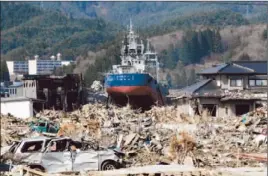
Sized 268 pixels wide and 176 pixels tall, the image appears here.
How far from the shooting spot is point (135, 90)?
874cm

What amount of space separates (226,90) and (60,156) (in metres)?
5.11

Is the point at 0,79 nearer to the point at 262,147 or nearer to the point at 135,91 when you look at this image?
the point at 135,91

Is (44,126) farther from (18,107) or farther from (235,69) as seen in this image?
(235,69)

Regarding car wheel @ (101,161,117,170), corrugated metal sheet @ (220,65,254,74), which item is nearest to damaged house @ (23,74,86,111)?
Answer: car wheel @ (101,161,117,170)

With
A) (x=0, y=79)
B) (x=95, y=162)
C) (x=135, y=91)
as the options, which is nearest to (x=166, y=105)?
(x=135, y=91)

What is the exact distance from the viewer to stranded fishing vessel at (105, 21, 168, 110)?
7883 mm

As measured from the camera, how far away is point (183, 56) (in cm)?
839

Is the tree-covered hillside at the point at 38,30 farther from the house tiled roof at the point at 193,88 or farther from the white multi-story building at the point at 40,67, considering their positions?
the house tiled roof at the point at 193,88

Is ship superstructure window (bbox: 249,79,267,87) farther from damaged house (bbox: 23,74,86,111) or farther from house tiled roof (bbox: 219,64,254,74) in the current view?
damaged house (bbox: 23,74,86,111)

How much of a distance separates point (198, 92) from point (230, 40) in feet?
3.02

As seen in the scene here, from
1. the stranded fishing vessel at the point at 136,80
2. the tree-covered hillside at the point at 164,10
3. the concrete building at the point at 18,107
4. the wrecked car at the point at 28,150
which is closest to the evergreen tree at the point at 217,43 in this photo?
the tree-covered hillside at the point at 164,10

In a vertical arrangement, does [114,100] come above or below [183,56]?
below

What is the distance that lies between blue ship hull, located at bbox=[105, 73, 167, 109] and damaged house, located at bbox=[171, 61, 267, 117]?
0.30 m

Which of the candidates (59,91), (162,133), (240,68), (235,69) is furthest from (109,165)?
(235,69)
